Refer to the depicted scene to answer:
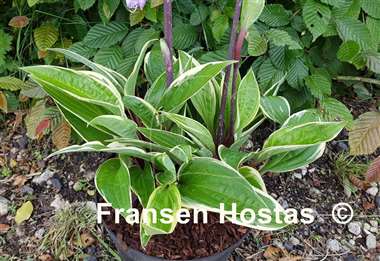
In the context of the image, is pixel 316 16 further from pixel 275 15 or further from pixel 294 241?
pixel 294 241

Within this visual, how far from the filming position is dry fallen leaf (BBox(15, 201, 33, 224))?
5.47ft

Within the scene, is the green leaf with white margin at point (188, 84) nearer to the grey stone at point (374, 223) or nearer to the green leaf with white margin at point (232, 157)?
the green leaf with white margin at point (232, 157)

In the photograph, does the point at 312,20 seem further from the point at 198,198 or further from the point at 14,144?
the point at 14,144

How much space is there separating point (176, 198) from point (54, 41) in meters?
0.81

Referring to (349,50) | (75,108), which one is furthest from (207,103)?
(349,50)

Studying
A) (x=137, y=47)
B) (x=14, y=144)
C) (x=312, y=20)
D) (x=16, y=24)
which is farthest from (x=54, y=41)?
(x=312, y=20)

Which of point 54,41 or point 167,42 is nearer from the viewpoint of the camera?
point 167,42

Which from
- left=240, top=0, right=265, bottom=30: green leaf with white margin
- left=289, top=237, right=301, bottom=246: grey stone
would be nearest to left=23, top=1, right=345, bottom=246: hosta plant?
left=240, top=0, right=265, bottom=30: green leaf with white margin

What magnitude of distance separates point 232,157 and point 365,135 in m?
0.56

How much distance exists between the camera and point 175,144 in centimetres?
125

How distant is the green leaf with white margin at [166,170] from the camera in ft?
3.71

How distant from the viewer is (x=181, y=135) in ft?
4.12

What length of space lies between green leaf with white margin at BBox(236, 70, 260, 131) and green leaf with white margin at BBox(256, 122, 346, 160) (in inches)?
3.1

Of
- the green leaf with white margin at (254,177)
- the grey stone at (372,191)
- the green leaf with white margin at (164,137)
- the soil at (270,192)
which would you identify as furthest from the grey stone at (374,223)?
the green leaf with white margin at (164,137)
